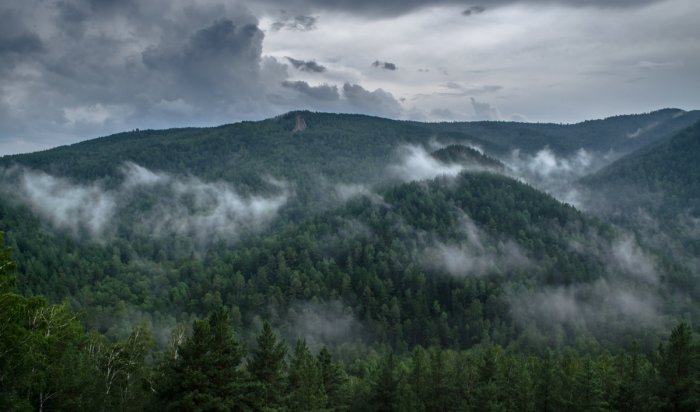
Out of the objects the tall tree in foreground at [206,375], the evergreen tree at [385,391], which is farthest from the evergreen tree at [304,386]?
the tall tree in foreground at [206,375]

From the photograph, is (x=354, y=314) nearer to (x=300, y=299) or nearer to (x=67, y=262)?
(x=300, y=299)

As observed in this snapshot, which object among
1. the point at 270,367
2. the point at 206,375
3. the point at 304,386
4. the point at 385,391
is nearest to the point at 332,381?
the point at 385,391

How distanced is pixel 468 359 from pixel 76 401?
1693 inches

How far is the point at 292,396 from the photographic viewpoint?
1427 inches

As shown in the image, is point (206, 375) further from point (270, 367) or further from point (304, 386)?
point (304, 386)

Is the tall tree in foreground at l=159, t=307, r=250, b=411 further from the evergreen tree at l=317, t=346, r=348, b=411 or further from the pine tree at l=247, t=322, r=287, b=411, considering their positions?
the evergreen tree at l=317, t=346, r=348, b=411

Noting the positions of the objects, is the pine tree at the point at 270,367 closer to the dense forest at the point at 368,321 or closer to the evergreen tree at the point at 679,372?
the dense forest at the point at 368,321

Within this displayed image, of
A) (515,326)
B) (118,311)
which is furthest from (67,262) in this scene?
(515,326)

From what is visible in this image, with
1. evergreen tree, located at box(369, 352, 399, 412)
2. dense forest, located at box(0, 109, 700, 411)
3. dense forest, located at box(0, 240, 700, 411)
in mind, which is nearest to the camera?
dense forest, located at box(0, 240, 700, 411)

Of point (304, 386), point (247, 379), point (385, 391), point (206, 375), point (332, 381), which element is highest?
point (206, 375)

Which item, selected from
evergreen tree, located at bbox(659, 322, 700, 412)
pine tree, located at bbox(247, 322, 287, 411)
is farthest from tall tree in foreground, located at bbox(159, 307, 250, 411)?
evergreen tree, located at bbox(659, 322, 700, 412)

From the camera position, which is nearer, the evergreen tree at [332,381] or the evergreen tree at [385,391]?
the evergreen tree at [332,381]

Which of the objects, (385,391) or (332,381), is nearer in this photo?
(385,391)

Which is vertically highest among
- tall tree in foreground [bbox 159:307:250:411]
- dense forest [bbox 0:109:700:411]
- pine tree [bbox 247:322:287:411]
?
tall tree in foreground [bbox 159:307:250:411]
